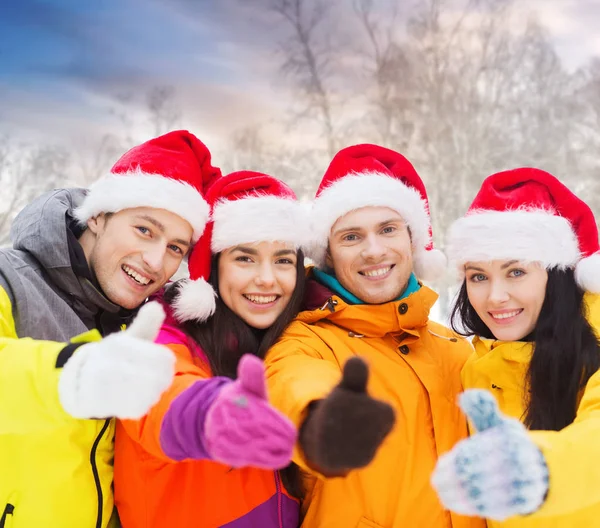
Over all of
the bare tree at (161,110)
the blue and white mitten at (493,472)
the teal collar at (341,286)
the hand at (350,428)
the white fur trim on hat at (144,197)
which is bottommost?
the blue and white mitten at (493,472)

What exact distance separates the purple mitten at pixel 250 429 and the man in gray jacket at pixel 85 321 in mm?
179

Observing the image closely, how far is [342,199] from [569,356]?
1135 mm

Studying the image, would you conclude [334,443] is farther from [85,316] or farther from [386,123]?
[386,123]

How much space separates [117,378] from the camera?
0.99 meters

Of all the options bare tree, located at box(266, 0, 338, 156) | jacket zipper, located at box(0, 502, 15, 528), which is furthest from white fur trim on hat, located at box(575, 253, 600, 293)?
bare tree, located at box(266, 0, 338, 156)

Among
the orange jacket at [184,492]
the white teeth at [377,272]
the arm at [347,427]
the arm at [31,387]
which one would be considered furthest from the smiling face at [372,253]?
the arm at [31,387]

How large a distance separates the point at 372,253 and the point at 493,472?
127 centimetres

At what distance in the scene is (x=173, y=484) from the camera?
168cm

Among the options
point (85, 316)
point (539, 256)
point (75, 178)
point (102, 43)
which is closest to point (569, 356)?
point (539, 256)

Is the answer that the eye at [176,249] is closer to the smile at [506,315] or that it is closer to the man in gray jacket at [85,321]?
the man in gray jacket at [85,321]

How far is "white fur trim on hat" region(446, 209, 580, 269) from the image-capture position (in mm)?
1852

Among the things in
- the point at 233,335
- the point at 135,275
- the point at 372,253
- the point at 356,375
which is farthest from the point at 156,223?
the point at 356,375

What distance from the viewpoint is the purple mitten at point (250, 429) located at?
916 millimetres

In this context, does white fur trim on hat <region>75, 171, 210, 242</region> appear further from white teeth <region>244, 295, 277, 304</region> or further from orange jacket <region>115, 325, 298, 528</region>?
orange jacket <region>115, 325, 298, 528</region>
